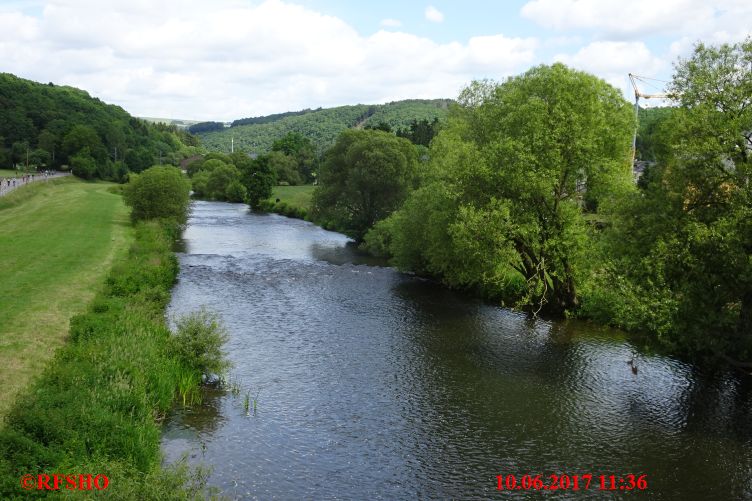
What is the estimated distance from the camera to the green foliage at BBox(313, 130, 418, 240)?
222 ft

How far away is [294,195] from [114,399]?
98.1 m

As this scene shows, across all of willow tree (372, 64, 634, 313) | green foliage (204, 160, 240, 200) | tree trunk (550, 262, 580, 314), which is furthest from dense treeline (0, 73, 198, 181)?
tree trunk (550, 262, 580, 314)

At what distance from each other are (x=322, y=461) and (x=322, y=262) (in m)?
36.9

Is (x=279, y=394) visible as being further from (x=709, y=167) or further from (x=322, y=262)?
(x=322, y=262)

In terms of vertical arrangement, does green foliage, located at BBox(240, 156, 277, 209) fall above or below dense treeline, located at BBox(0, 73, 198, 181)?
below

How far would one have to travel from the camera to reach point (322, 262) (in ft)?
179

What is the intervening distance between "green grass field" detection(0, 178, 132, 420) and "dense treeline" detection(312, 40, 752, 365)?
2156 cm

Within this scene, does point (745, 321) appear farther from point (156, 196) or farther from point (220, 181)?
point (220, 181)

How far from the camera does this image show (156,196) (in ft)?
219

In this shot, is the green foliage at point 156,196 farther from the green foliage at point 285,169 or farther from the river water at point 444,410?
the green foliage at point 285,169

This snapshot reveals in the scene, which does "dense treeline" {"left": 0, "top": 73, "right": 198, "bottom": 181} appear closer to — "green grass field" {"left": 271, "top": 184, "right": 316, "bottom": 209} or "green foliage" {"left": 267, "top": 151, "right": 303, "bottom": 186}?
"green foliage" {"left": 267, "top": 151, "right": 303, "bottom": 186}

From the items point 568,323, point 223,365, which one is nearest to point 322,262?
point 568,323

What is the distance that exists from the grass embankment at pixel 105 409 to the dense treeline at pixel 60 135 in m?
119

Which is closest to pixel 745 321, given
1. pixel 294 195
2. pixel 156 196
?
pixel 156 196
